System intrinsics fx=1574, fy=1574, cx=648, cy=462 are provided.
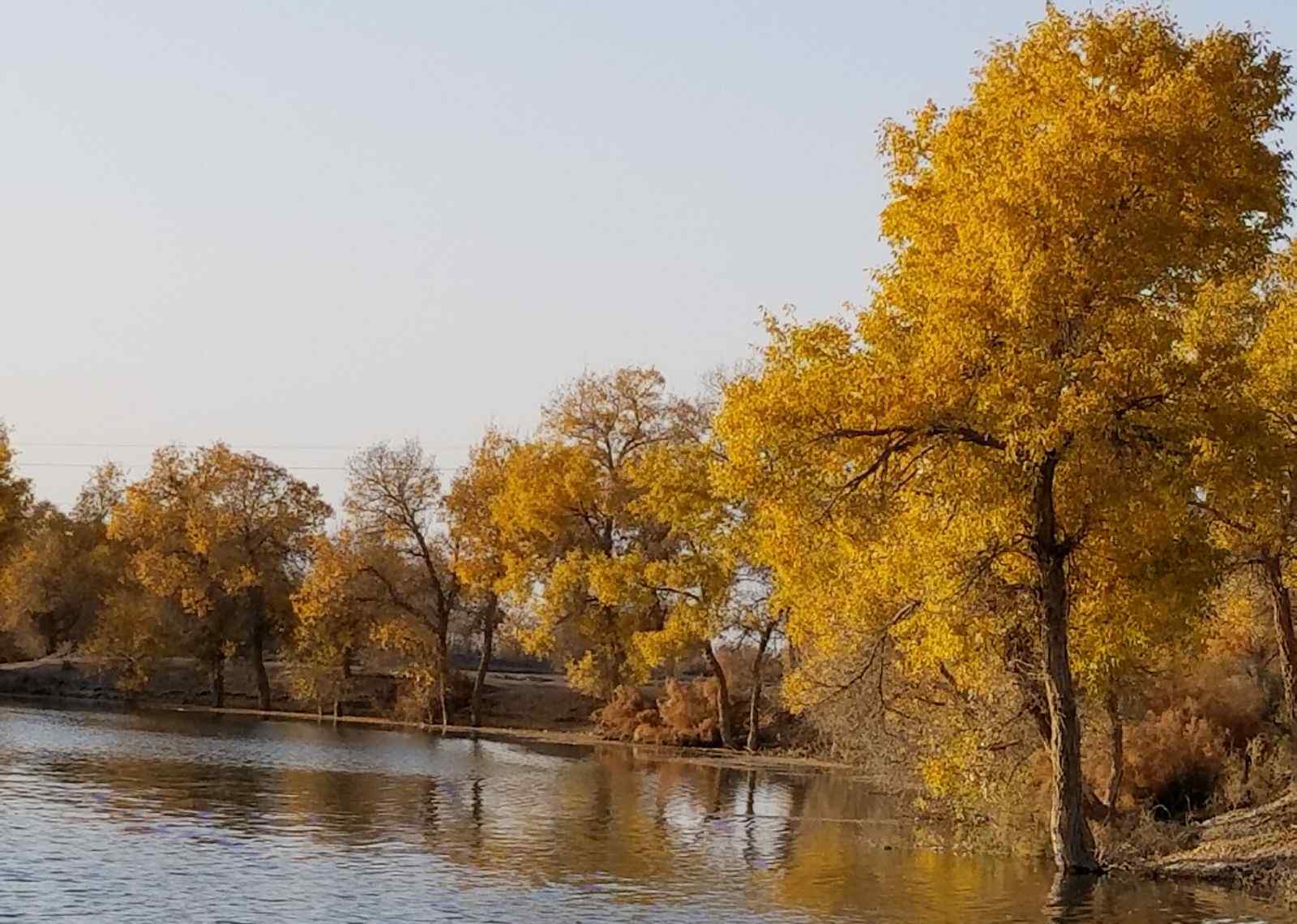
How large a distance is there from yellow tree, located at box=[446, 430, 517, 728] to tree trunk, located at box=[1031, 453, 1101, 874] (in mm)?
45465

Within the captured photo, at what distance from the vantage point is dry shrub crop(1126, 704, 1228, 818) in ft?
117

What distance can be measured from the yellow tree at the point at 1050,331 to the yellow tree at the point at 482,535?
4556 cm

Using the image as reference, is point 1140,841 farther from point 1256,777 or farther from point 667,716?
point 667,716

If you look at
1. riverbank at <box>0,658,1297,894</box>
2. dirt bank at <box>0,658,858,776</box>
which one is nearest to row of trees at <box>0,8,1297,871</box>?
riverbank at <box>0,658,1297,894</box>

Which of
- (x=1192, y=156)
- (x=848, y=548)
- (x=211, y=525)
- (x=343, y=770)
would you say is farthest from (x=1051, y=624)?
(x=211, y=525)

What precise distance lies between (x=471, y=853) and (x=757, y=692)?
34282 millimetres

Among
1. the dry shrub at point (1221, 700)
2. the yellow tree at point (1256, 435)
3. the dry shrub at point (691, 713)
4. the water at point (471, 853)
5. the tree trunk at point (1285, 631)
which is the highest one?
the yellow tree at point (1256, 435)

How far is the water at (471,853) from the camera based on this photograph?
22.7m

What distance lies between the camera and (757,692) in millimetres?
62000

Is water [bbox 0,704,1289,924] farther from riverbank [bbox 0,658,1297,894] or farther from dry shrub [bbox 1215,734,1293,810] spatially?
dry shrub [bbox 1215,734,1293,810]

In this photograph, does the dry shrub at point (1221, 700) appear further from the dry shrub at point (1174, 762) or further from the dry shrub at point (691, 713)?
the dry shrub at point (691, 713)

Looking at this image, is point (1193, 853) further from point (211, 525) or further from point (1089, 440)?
point (211, 525)

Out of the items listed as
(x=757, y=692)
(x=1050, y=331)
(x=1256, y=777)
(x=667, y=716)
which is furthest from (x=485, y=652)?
(x=1050, y=331)

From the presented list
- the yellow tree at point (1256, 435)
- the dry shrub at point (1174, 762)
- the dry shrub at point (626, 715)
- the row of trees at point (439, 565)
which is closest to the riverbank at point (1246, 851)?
the yellow tree at point (1256, 435)
